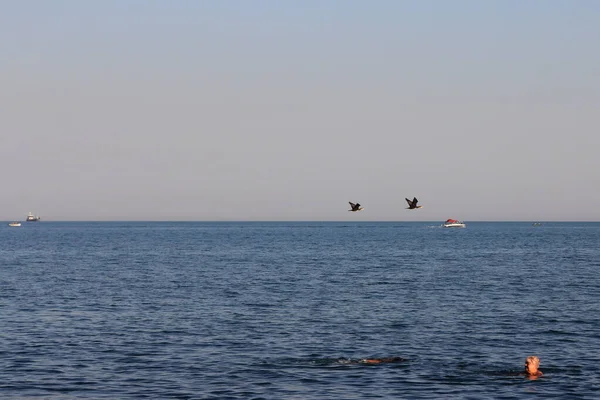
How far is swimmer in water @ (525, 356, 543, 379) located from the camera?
34.6 meters

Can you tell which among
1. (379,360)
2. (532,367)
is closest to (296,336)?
(379,360)

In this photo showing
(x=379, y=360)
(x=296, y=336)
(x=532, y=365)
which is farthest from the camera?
(x=296, y=336)

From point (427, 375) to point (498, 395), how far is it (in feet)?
12.9

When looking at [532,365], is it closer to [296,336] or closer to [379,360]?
[379,360]

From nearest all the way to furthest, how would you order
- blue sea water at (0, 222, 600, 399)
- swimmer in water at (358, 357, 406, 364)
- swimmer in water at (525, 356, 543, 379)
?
blue sea water at (0, 222, 600, 399) < swimmer in water at (525, 356, 543, 379) < swimmer in water at (358, 357, 406, 364)

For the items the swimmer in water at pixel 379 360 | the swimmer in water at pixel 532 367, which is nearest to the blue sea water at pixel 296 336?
the swimmer in water at pixel 532 367

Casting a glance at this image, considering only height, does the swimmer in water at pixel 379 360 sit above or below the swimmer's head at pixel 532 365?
below

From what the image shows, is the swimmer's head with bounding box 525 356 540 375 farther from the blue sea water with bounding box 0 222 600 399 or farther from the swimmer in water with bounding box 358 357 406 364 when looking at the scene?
the swimmer in water with bounding box 358 357 406 364

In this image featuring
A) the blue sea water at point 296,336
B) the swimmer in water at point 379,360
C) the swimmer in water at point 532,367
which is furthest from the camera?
the swimmer in water at point 379,360

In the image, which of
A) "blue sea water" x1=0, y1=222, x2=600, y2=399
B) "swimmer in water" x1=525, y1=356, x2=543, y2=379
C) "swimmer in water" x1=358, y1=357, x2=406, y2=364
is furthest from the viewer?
"swimmer in water" x1=358, y1=357, x2=406, y2=364

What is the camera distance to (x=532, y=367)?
114ft

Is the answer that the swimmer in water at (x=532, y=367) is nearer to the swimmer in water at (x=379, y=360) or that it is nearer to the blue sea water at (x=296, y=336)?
the blue sea water at (x=296, y=336)

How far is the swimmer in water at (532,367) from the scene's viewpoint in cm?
3462

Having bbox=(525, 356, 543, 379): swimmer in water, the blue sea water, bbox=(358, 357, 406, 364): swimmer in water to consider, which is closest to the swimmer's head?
bbox=(525, 356, 543, 379): swimmer in water
